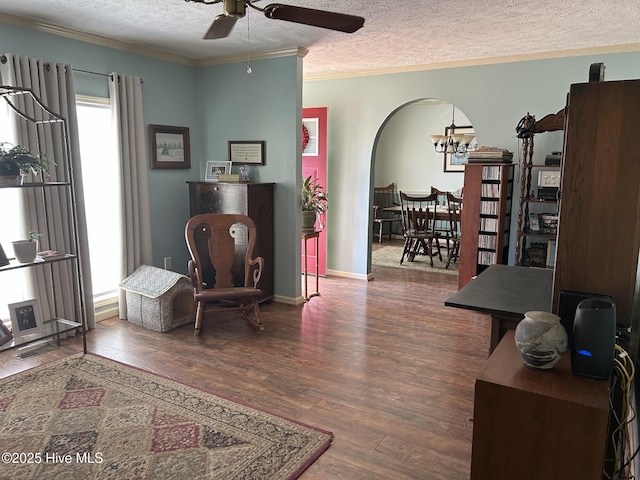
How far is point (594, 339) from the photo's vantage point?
62.2 inches

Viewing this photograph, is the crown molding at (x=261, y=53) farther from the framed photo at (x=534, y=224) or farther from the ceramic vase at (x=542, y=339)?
the ceramic vase at (x=542, y=339)

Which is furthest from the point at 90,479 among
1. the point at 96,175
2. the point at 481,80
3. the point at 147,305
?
the point at 481,80

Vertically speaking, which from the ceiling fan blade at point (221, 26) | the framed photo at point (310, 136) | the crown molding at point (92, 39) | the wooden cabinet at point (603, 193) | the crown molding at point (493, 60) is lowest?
the wooden cabinet at point (603, 193)

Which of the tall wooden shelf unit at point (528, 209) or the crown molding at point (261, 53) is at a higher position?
the crown molding at point (261, 53)

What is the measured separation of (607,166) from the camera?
1.73 m

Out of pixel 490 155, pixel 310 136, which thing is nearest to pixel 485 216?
pixel 490 155

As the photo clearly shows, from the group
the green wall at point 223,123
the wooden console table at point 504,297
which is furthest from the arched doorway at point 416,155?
the wooden console table at point 504,297

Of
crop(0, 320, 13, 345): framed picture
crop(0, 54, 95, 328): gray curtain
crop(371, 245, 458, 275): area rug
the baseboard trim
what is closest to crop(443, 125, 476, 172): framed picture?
crop(371, 245, 458, 275): area rug

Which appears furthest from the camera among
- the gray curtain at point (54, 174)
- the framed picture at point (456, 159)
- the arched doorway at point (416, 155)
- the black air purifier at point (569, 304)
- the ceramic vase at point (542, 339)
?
the arched doorway at point (416, 155)

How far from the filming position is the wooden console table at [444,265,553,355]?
2.14 meters

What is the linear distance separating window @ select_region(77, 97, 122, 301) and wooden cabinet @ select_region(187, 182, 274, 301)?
2.46 ft

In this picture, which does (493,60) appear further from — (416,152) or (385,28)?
(416,152)

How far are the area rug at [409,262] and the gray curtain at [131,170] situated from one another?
3419 millimetres

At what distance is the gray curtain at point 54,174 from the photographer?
136 inches
